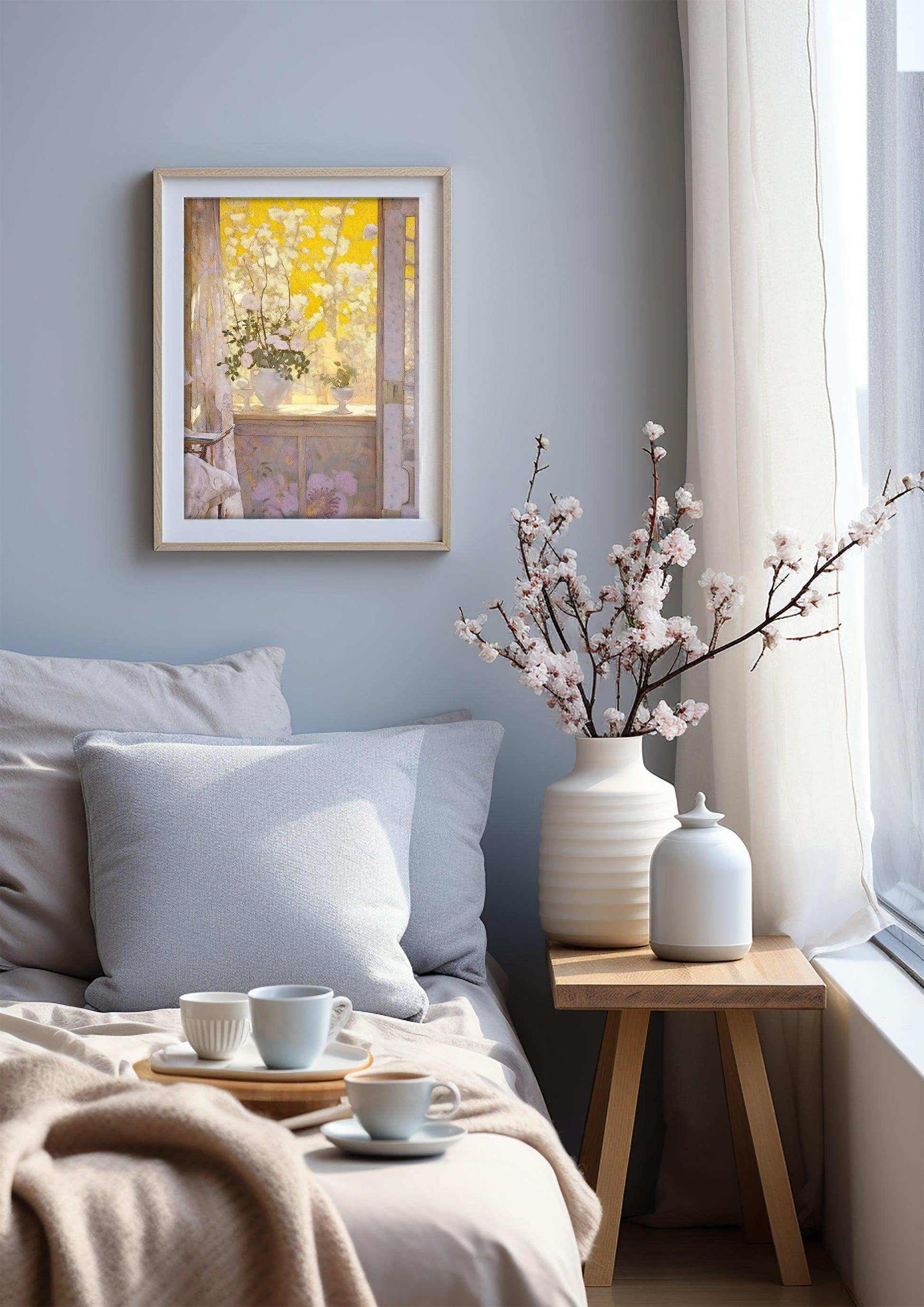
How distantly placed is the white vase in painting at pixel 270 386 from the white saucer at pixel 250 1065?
1.45 m

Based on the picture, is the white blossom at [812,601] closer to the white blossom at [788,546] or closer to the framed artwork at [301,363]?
the white blossom at [788,546]

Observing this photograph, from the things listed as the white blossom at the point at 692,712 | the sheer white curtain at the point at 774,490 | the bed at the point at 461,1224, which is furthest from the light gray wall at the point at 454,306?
the bed at the point at 461,1224

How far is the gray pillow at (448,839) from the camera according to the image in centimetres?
212

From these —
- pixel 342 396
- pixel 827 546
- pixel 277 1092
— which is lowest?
pixel 277 1092

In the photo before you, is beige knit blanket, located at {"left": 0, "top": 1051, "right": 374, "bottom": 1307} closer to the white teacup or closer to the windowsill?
the white teacup

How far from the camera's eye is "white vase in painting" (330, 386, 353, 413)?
2.50 m

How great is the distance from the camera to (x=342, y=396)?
8.19ft

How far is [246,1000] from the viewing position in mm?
1291

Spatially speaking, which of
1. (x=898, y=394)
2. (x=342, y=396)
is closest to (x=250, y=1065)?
(x=898, y=394)

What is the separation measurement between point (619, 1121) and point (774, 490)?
1048 mm

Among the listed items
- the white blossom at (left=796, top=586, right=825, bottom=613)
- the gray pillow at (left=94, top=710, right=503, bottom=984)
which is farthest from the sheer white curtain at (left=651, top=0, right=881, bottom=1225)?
the gray pillow at (left=94, top=710, right=503, bottom=984)

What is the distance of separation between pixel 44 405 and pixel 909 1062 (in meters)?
1.93

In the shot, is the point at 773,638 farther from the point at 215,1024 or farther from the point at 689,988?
the point at 215,1024

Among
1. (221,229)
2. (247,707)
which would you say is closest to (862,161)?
(221,229)
